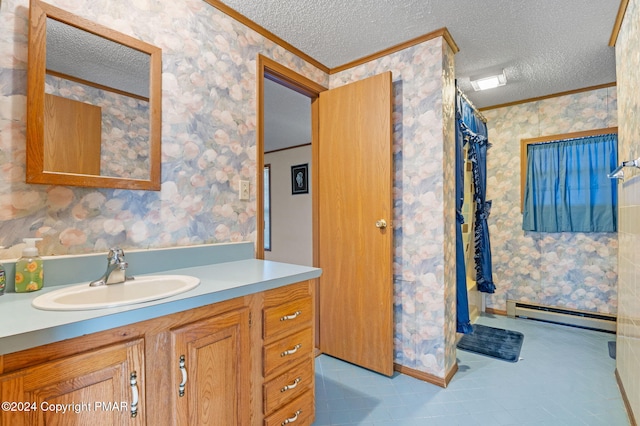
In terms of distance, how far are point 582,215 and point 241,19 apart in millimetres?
3442

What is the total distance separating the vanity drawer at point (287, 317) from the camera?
1252mm

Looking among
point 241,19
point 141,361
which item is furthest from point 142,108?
point 141,361

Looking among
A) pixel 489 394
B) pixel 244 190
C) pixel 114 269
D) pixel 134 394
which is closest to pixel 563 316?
pixel 489 394

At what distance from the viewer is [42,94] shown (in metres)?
1.11

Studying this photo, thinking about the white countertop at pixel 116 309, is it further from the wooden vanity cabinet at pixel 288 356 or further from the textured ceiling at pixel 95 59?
the textured ceiling at pixel 95 59

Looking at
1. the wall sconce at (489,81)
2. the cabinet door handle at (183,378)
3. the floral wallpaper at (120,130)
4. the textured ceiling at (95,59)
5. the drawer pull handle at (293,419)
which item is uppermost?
the wall sconce at (489,81)

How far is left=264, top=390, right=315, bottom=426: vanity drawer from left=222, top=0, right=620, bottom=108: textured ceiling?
81.7 inches

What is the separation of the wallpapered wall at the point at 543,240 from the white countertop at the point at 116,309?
2871 millimetres

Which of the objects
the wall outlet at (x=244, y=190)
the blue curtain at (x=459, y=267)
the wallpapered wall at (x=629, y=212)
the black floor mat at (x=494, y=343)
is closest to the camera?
the wallpapered wall at (x=629, y=212)

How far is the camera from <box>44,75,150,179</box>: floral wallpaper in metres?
1.25

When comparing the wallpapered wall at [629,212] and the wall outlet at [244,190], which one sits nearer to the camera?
the wallpapered wall at [629,212]

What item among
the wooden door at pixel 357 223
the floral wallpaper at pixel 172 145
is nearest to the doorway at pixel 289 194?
the wooden door at pixel 357 223

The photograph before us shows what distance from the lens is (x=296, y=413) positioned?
1.40 meters

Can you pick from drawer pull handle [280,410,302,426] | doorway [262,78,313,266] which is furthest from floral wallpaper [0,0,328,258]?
doorway [262,78,313,266]
